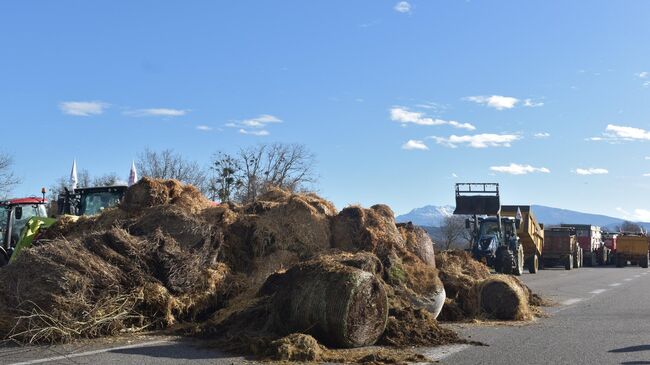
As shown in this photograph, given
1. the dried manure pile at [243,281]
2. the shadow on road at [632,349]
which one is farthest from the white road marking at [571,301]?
the shadow on road at [632,349]

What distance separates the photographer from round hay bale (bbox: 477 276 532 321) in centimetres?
1284

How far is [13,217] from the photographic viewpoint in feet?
59.0

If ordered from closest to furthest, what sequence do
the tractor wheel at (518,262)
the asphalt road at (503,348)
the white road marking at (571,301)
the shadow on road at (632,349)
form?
the asphalt road at (503,348), the shadow on road at (632,349), the white road marking at (571,301), the tractor wheel at (518,262)

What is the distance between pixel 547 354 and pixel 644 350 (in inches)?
63.7

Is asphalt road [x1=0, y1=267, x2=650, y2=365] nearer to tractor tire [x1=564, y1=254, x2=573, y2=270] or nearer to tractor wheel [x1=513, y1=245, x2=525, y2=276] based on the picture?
tractor wheel [x1=513, y1=245, x2=525, y2=276]

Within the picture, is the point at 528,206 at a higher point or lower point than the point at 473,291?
higher

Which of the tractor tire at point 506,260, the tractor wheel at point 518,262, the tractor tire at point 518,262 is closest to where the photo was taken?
the tractor tire at point 506,260

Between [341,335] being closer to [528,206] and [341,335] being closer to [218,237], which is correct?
[218,237]

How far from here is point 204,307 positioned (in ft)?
36.4

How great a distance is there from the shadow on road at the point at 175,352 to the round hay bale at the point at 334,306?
1.10 meters

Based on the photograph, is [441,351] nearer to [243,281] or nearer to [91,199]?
[243,281]

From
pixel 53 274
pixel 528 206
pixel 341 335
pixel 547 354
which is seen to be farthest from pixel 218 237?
pixel 528 206

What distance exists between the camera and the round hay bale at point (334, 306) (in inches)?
350

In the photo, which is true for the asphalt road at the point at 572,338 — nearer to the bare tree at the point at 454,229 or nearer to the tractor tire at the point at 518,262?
the tractor tire at the point at 518,262
